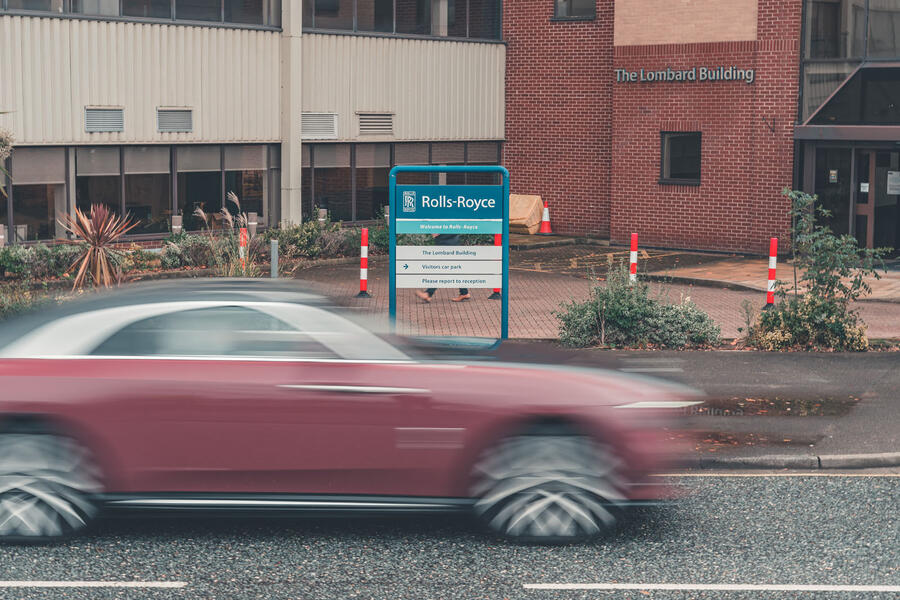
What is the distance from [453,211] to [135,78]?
10.3 meters

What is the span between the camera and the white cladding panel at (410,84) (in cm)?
2548

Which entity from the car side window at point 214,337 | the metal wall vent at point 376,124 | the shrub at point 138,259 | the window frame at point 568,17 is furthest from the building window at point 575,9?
the car side window at point 214,337

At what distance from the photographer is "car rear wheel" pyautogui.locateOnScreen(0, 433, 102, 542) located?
7.52 meters

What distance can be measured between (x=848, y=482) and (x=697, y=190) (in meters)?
17.0

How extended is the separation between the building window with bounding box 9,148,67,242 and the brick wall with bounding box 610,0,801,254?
11705 mm

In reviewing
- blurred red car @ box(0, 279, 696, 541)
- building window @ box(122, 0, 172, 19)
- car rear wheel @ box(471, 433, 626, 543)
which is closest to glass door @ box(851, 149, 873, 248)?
building window @ box(122, 0, 172, 19)

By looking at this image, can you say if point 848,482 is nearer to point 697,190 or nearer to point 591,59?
point 697,190

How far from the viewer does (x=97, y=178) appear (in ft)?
72.7

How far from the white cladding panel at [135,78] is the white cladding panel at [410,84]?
1.20m

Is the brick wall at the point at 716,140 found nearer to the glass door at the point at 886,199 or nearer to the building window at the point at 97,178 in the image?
the glass door at the point at 886,199

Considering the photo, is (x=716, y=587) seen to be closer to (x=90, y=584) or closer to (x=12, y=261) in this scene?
(x=90, y=584)

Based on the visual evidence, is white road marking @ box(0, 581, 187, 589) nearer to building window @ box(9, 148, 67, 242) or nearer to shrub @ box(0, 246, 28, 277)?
shrub @ box(0, 246, 28, 277)

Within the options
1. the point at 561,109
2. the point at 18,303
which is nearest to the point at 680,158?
the point at 561,109

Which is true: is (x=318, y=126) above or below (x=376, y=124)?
below
